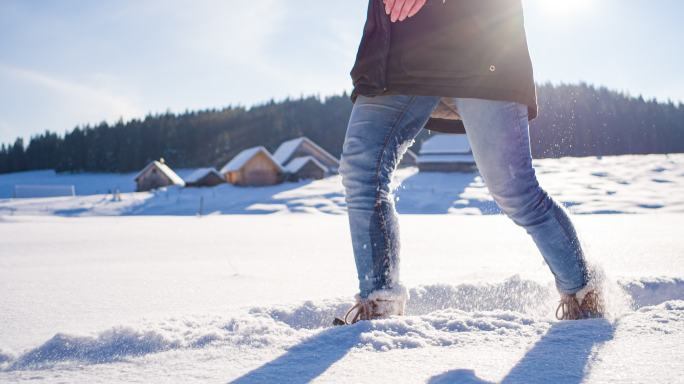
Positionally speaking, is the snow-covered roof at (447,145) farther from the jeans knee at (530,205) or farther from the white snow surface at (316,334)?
the jeans knee at (530,205)

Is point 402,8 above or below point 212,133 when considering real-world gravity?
below

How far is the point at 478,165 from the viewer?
1.37m

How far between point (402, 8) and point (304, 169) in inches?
1203

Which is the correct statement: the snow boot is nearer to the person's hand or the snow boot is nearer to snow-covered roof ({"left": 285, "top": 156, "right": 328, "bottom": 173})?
the person's hand

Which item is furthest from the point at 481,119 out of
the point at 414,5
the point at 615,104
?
the point at 615,104

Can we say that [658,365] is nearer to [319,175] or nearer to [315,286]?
[315,286]

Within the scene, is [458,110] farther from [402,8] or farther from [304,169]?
[304,169]

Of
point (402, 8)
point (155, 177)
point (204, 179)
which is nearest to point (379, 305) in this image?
point (402, 8)

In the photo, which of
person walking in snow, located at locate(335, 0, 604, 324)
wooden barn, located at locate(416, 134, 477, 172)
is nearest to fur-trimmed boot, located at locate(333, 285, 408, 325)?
person walking in snow, located at locate(335, 0, 604, 324)

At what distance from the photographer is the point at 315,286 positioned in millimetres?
2027

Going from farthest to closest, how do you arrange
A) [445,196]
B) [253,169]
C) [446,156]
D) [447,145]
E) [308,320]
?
[447,145], [446,156], [253,169], [445,196], [308,320]

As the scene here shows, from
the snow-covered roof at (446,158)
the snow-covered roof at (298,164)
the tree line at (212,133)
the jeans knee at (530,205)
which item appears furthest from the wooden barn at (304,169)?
the jeans knee at (530,205)

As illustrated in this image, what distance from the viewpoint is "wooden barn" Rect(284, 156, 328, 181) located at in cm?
3147

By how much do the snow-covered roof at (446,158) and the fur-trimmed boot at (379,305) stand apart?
29541 mm
